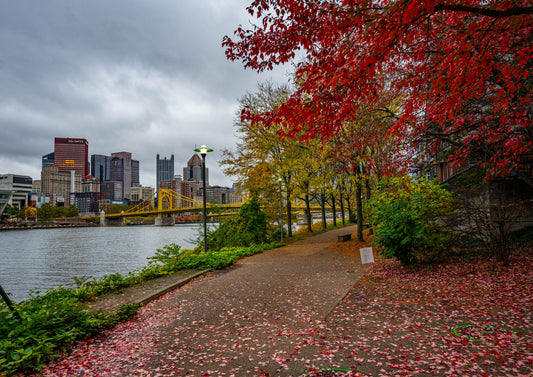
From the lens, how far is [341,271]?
9516mm

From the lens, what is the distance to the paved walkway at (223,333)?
3.71 metres

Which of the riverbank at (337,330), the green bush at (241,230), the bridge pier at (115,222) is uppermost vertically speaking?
the bridge pier at (115,222)

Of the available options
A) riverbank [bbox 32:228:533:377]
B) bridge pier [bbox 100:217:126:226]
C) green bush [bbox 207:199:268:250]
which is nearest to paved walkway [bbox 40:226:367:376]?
riverbank [bbox 32:228:533:377]

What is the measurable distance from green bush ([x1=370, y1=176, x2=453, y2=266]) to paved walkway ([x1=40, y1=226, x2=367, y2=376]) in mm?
1387

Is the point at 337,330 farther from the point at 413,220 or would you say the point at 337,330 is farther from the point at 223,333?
the point at 413,220

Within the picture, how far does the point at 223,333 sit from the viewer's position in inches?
187

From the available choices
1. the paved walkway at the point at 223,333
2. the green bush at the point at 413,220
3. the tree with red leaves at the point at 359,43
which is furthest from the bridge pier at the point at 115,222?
the tree with red leaves at the point at 359,43

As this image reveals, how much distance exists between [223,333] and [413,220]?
554cm

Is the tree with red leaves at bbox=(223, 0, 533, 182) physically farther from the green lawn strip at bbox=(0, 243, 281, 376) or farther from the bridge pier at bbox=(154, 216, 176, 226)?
the bridge pier at bbox=(154, 216, 176, 226)

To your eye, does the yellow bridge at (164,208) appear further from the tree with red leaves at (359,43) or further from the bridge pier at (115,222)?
the tree with red leaves at (359,43)

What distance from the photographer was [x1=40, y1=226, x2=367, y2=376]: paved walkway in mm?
3711

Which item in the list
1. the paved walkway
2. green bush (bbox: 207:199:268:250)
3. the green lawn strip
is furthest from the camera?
green bush (bbox: 207:199:268:250)

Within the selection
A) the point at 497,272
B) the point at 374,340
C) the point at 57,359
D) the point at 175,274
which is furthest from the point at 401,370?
the point at 175,274

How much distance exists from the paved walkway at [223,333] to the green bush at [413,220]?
1.39 meters
